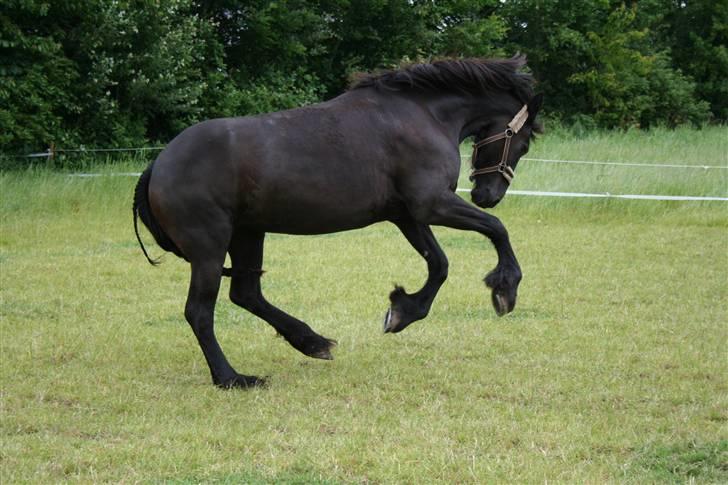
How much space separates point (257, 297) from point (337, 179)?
1.15 m

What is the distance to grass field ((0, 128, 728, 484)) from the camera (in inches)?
193

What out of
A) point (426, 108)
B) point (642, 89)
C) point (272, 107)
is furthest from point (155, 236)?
point (642, 89)

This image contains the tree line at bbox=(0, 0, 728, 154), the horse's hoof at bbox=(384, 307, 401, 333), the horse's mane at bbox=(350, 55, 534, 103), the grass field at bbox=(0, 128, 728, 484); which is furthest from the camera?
the tree line at bbox=(0, 0, 728, 154)

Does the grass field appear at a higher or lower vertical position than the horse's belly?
lower

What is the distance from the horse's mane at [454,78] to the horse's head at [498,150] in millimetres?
181

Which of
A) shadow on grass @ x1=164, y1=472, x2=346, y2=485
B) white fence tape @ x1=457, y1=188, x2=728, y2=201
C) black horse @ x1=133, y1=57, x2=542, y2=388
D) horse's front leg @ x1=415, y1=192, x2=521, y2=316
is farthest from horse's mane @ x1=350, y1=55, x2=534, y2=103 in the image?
white fence tape @ x1=457, y1=188, x2=728, y2=201

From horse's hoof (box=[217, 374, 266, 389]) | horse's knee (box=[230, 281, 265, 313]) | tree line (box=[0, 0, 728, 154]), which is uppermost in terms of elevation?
horse's knee (box=[230, 281, 265, 313])

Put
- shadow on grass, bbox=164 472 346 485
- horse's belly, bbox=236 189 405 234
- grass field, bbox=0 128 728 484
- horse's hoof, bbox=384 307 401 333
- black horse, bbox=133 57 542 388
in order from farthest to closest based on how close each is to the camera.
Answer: horse's hoof, bbox=384 307 401 333
horse's belly, bbox=236 189 405 234
black horse, bbox=133 57 542 388
grass field, bbox=0 128 728 484
shadow on grass, bbox=164 472 346 485

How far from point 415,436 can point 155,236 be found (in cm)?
237

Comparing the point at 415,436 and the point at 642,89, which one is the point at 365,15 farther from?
the point at 415,436

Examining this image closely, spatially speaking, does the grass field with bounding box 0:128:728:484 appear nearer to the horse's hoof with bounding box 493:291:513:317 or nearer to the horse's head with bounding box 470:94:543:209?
the horse's hoof with bounding box 493:291:513:317

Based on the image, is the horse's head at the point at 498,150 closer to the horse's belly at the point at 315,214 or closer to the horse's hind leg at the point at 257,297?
the horse's belly at the point at 315,214

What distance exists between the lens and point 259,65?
26.5m

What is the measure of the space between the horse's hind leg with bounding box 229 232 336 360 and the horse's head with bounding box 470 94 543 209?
1.50 metres
